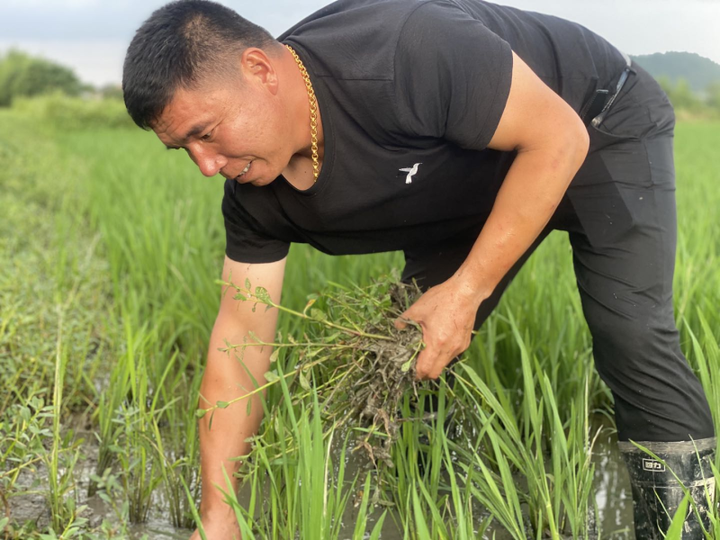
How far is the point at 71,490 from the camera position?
6.18ft

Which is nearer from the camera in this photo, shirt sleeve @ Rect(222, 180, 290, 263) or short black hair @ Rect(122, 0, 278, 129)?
short black hair @ Rect(122, 0, 278, 129)

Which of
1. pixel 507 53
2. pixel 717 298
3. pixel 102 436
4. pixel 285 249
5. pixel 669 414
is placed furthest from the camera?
pixel 717 298

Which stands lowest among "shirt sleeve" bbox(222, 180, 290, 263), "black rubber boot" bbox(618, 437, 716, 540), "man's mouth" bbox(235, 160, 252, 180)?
"black rubber boot" bbox(618, 437, 716, 540)

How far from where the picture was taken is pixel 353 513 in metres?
1.83

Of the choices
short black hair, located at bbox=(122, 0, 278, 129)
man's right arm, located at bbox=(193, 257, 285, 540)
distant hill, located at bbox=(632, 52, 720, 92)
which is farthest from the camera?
distant hill, located at bbox=(632, 52, 720, 92)

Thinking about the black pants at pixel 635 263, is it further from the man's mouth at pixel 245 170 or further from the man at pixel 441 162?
the man's mouth at pixel 245 170

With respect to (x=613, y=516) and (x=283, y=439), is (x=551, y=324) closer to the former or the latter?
(x=613, y=516)

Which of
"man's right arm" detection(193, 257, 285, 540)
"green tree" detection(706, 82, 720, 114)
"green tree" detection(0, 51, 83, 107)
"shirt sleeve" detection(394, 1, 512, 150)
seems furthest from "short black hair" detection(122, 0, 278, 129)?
"green tree" detection(0, 51, 83, 107)

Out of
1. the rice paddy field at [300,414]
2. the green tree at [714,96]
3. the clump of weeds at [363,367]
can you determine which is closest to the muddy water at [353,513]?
the rice paddy field at [300,414]

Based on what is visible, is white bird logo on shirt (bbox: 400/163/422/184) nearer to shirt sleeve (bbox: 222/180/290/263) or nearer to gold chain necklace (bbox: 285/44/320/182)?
gold chain necklace (bbox: 285/44/320/182)

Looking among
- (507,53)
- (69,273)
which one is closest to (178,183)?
(69,273)

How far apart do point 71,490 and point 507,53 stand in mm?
1433

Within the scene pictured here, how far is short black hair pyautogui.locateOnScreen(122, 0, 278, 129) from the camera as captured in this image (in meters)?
1.34

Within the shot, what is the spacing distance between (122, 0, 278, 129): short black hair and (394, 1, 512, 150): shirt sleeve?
10.7 inches
